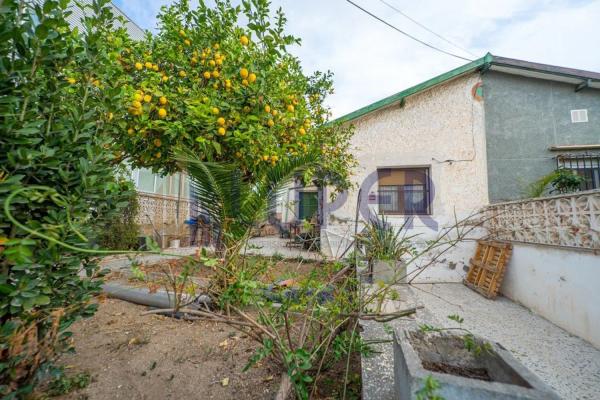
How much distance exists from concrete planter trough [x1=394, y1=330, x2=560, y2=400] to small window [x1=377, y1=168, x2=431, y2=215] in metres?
6.09

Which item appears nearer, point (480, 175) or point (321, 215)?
point (480, 175)

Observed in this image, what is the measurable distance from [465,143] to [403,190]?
202 centimetres

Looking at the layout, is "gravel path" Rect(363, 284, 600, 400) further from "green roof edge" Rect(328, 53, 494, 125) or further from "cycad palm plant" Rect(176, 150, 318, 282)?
"green roof edge" Rect(328, 53, 494, 125)

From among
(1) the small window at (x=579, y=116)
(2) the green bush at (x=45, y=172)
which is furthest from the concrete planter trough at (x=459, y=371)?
(1) the small window at (x=579, y=116)

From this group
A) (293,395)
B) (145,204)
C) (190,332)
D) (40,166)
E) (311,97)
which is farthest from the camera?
(145,204)

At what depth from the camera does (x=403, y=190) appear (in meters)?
7.05

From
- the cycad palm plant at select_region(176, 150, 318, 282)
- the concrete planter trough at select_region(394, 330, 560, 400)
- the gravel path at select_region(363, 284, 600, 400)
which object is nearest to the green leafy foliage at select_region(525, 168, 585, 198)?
the gravel path at select_region(363, 284, 600, 400)

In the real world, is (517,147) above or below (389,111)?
below

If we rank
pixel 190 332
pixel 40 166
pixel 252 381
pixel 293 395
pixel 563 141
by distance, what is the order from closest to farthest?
1. pixel 40 166
2. pixel 293 395
3. pixel 252 381
4. pixel 190 332
5. pixel 563 141

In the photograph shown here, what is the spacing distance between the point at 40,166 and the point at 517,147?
898cm

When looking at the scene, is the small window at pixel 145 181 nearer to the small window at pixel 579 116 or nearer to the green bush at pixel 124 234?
the green bush at pixel 124 234

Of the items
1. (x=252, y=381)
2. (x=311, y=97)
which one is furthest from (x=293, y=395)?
(x=311, y=97)

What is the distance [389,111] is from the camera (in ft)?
23.3

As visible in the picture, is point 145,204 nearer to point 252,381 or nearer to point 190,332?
point 190,332
